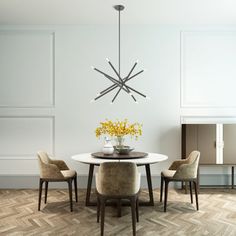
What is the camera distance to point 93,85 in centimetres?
446

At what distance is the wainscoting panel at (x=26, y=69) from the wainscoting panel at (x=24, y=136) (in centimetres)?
27

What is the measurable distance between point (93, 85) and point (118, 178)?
2188 mm

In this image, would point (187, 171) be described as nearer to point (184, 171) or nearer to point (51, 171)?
point (184, 171)

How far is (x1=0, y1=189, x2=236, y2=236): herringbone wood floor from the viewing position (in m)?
2.71

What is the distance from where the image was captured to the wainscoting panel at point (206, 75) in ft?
14.6

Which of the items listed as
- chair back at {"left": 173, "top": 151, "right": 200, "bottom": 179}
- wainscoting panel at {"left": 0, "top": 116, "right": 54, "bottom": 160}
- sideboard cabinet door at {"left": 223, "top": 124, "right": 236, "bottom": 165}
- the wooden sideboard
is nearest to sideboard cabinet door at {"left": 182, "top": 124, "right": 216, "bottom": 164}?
the wooden sideboard

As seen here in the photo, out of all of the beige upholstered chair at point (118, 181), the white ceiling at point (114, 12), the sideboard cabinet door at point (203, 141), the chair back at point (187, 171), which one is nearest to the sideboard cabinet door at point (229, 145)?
the sideboard cabinet door at point (203, 141)

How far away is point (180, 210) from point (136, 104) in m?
1.85

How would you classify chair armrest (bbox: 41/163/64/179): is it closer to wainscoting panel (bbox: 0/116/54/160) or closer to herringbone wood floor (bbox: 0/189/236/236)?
herringbone wood floor (bbox: 0/189/236/236)

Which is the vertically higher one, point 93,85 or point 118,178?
point 93,85

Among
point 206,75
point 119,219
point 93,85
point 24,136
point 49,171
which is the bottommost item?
point 119,219

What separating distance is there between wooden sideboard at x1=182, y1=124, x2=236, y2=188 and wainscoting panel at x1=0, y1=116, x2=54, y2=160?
7.41ft

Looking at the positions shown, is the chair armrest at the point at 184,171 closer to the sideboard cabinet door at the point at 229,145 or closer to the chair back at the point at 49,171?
the sideboard cabinet door at the point at 229,145

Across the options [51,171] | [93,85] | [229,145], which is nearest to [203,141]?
[229,145]
